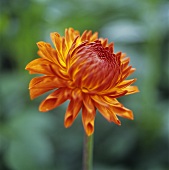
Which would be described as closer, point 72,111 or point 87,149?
point 72,111

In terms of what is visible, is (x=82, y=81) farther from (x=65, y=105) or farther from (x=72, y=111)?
(x=65, y=105)

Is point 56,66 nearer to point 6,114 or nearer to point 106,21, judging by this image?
point 6,114

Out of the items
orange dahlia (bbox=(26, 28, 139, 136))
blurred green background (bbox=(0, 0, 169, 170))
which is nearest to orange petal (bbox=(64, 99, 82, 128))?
orange dahlia (bbox=(26, 28, 139, 136))

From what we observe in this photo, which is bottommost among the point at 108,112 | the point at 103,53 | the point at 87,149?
the point at 87,149

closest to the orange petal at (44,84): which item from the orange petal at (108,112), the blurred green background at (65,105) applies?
the orange petal at (108,112)

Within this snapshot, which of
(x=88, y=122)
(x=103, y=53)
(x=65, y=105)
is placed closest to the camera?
(x=88, y=122)

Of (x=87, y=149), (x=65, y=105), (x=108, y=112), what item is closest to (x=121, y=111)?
(x=108, y=112)

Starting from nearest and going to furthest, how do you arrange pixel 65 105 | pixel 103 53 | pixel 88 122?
1. pixel 88 122
2. pixel 103 53
3. pixel 65 105
